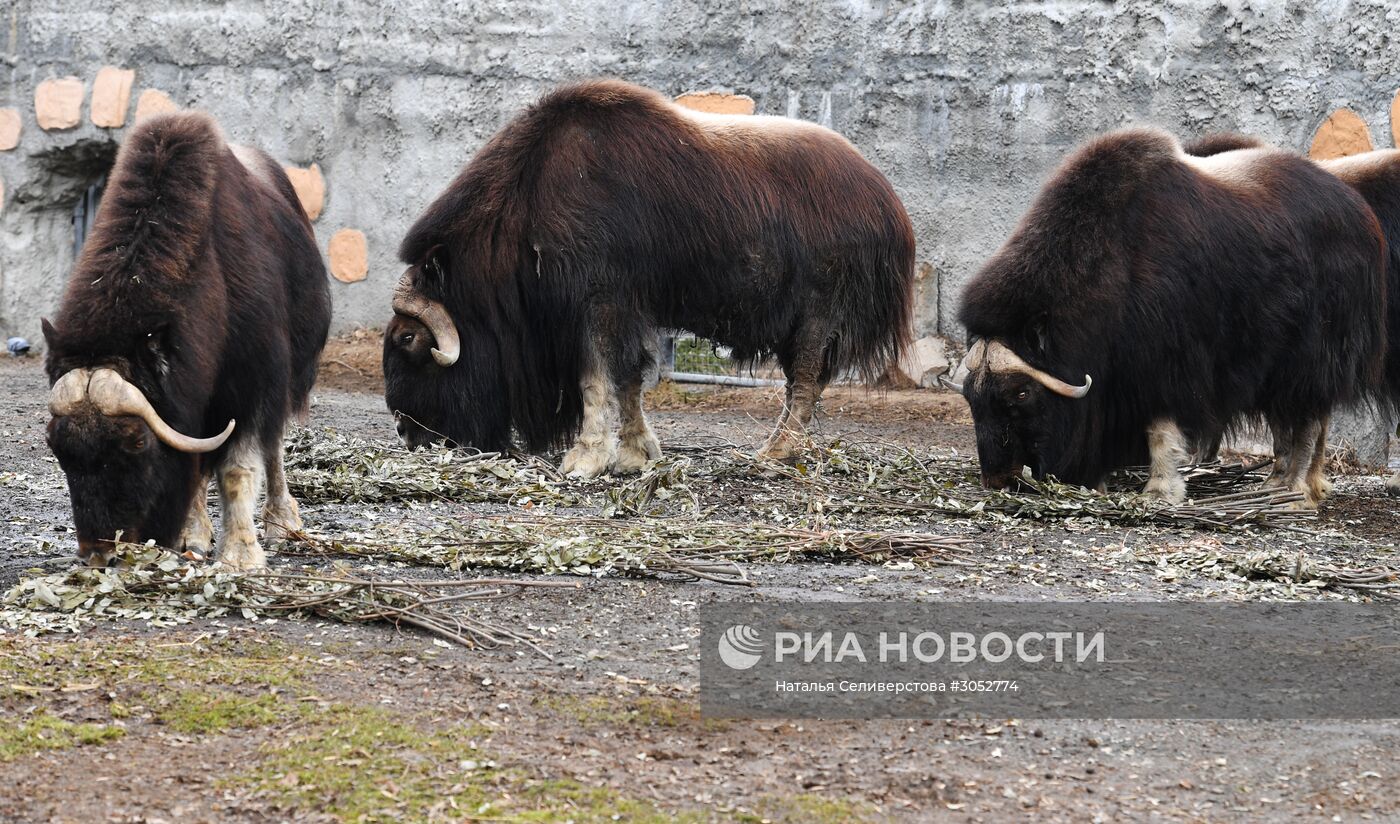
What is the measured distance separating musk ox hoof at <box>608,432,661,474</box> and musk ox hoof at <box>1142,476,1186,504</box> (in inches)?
69.1

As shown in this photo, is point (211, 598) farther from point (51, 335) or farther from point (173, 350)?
point (51, 335)

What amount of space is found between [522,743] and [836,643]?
0.86 m

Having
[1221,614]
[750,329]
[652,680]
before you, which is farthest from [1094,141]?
[652,680]

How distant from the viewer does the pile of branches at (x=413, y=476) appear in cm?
478

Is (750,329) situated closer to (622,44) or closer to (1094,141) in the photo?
(1094,141)

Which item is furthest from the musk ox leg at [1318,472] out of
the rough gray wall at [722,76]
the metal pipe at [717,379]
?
the metal pipe at [717,379]

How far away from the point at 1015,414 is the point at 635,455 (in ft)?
4.78

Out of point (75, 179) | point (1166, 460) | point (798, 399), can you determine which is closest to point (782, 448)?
point (798, 399)

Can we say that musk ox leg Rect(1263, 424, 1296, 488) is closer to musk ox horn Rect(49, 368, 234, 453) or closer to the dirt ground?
the dirt ground

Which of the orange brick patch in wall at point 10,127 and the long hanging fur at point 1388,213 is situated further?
the orange brick patch in wall at point 10,127

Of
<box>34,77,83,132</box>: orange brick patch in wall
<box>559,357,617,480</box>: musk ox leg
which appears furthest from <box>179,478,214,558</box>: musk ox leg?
<box>34,77,83,132</box>: orange brick patch in wall

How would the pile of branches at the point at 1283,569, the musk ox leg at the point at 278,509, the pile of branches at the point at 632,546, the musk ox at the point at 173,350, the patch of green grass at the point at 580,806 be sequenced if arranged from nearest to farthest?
the patch of green grass at the point at 580,806, the musk ox at the point at 173,350, the pile of branches at the point at 632,546, the pile of branches at the point at 1283,569, the musk ox leg at the point at 278,509

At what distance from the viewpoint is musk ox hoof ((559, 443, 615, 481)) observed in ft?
17.7

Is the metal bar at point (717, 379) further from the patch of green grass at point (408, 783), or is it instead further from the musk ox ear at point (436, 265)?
the patch of green grass at point (408, 783)
